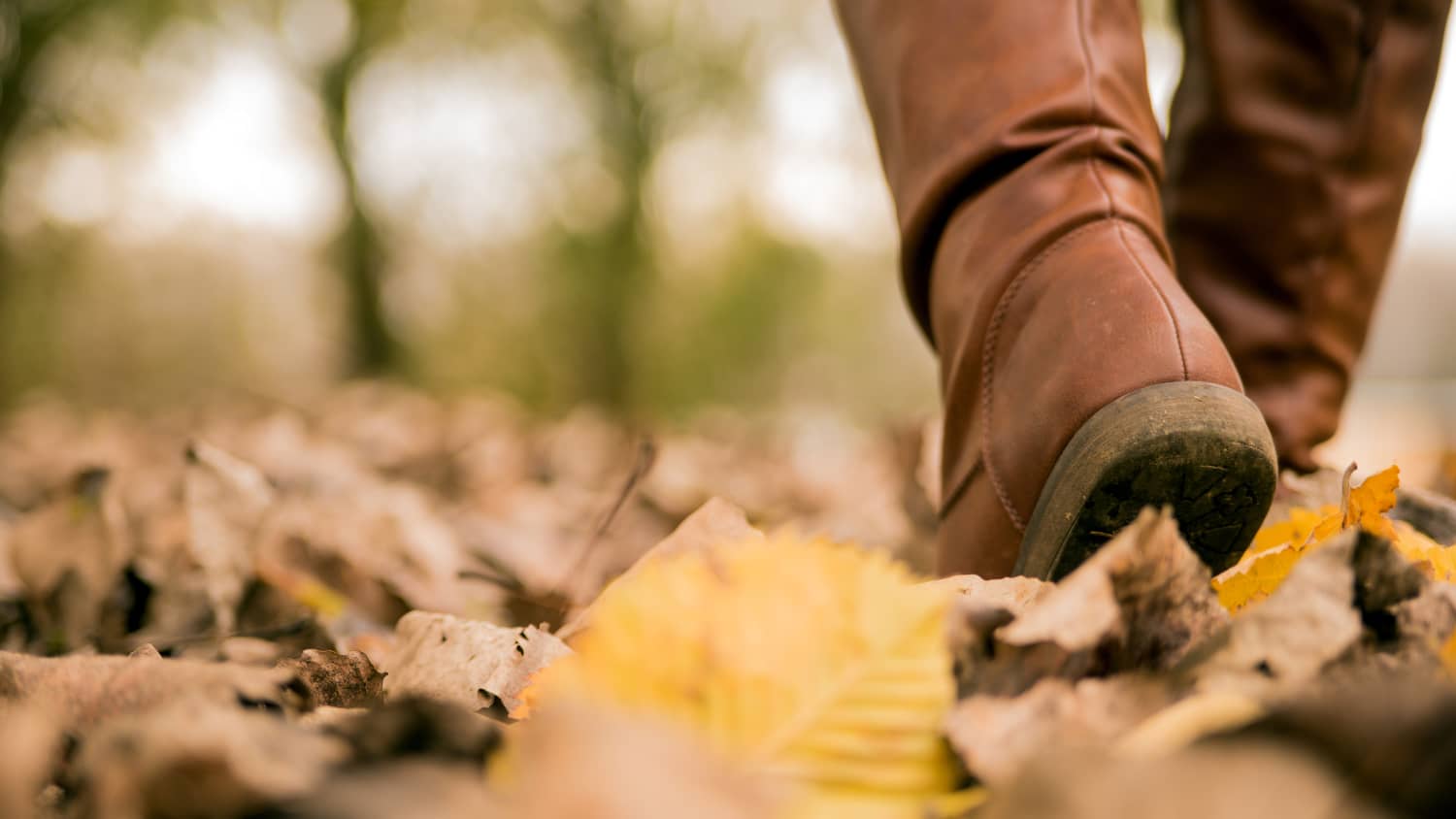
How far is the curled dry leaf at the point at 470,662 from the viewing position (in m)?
0.68

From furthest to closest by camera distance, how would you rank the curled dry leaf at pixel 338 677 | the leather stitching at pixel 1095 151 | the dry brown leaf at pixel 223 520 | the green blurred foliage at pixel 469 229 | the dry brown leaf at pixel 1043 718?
the green blurred foliage at pixel 469 229 < the dry brown leaf at pixel 223 520 < the leather stitching at pixel 1095 151 < the curled dry leaf at pixel 338 677 < the dry brown leaf at pixel 1043 718

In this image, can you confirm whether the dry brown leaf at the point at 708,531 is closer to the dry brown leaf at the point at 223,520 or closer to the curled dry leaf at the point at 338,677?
the curled dry leaf at the point at 338,677

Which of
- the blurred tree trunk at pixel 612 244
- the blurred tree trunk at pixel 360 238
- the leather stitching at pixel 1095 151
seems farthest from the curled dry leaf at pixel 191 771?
the blurred tree trunk at pixel 360 238

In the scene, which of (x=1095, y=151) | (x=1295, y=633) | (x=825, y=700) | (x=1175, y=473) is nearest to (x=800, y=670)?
(x=825, y=700)

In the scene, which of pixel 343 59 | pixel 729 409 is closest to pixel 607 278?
pixel 729 409

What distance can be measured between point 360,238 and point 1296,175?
7.43m

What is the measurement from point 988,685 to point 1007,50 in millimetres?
757

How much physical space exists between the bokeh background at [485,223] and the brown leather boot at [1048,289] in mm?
5938

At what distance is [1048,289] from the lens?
0.98 meters

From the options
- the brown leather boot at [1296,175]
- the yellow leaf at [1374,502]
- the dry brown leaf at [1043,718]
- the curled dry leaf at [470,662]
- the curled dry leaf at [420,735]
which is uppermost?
the curled dry leaf at [420,735]

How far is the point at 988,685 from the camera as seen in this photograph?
1.71 feet

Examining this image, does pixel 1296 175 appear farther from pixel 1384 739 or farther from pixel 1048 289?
pixel 1384 739

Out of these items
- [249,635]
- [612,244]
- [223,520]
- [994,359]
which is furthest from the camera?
[612,244]

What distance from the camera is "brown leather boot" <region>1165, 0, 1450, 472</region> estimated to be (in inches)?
46.9
